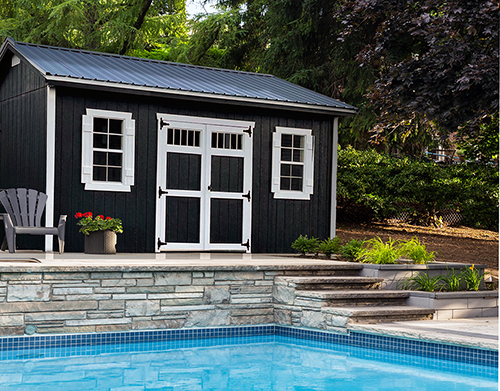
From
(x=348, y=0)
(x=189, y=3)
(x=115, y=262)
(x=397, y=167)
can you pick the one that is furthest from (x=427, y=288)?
(x=189, y=3)

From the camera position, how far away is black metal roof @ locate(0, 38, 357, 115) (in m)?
8.84

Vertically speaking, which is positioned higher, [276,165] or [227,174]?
[276,165]

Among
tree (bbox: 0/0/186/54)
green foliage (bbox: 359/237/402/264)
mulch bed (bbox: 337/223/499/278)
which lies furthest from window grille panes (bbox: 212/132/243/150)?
tree (bbox: 0/0/186/54)

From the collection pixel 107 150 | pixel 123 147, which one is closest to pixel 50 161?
pixel 107 150

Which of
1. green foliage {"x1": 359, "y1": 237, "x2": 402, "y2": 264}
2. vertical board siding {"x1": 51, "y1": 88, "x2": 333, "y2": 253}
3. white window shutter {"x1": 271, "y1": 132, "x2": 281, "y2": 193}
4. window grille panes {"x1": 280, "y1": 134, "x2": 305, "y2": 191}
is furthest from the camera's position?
window grille panes {"x1": 280, "y1": 134, "x2": 305, "y2": 191}

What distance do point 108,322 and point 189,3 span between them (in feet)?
47.7

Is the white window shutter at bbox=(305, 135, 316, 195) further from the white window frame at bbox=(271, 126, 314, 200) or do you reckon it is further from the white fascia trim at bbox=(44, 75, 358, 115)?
the white fascia trim at bbox=(44, 75, 358, 115)

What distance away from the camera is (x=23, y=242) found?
9289 mm

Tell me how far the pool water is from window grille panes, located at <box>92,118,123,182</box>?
10.1 ft

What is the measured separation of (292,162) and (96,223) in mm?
3286

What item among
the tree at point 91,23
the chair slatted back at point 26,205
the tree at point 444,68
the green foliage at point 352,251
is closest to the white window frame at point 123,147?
the chair slatted back at point 26,205

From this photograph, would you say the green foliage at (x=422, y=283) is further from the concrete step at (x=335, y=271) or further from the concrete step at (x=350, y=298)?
the concrete step at (x=335, y=271)

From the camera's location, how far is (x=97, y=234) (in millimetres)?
8406

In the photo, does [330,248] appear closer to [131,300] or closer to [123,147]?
[123,147]
